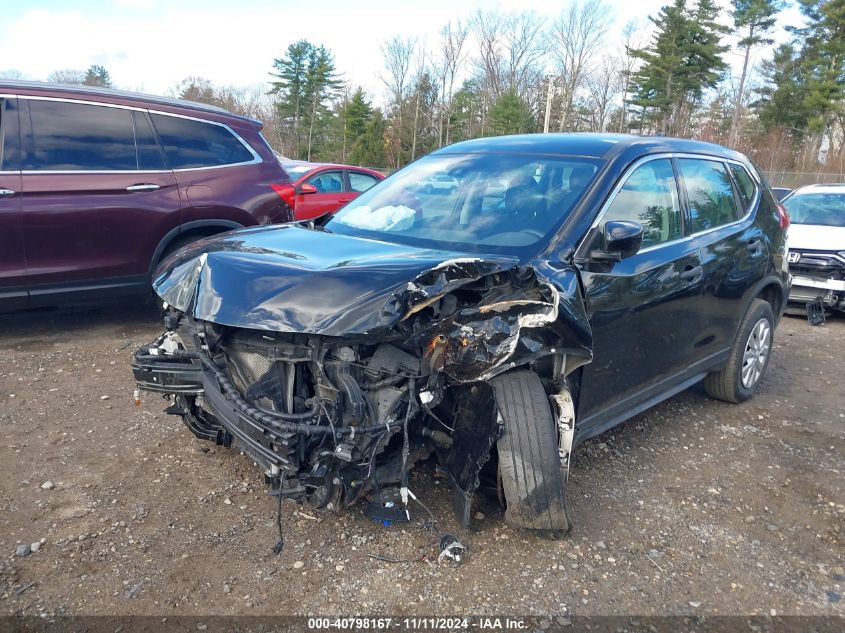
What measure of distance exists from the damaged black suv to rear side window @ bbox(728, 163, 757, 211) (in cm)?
76

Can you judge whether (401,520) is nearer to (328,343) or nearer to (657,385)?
(328,343)

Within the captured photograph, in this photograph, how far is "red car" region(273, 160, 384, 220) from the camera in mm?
10148

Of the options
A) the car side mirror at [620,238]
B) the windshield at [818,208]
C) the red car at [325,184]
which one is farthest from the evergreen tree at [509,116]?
the car side mirror at [620,238]

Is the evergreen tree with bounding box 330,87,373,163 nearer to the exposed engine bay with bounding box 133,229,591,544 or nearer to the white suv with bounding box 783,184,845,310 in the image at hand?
the white suv with bounding box 783,184,845,310

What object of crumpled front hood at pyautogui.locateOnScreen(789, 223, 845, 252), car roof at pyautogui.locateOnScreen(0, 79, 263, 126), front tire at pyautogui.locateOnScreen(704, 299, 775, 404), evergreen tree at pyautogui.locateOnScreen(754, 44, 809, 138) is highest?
evergreen tree at pyautogui.locateOnScreen(754, 44, 809, 138)

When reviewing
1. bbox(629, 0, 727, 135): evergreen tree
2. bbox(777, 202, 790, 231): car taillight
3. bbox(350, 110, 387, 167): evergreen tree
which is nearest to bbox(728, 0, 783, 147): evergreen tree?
bbox(629, 0, 727, 135): evergreen tree

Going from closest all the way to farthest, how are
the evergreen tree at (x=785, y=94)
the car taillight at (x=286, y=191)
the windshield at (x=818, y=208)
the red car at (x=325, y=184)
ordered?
the car taillight at (x=286, y=191) → the windshield at (x=818, y=208) → the red car at (x=325, y=184) → the evergreen tree at (x=785, y=94)

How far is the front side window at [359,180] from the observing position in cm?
1128

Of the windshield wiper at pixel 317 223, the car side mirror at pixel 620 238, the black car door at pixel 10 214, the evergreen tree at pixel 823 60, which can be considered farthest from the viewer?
the evergreen tree at pixel 823 60

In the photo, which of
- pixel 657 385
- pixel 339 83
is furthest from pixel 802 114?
pixel 657 385

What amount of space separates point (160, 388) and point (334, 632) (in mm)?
1406

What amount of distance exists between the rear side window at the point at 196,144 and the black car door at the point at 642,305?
3.86 m

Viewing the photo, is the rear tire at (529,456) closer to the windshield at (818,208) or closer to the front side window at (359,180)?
the windshield at (818,208)

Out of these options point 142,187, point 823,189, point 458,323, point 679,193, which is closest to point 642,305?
point 679,193
